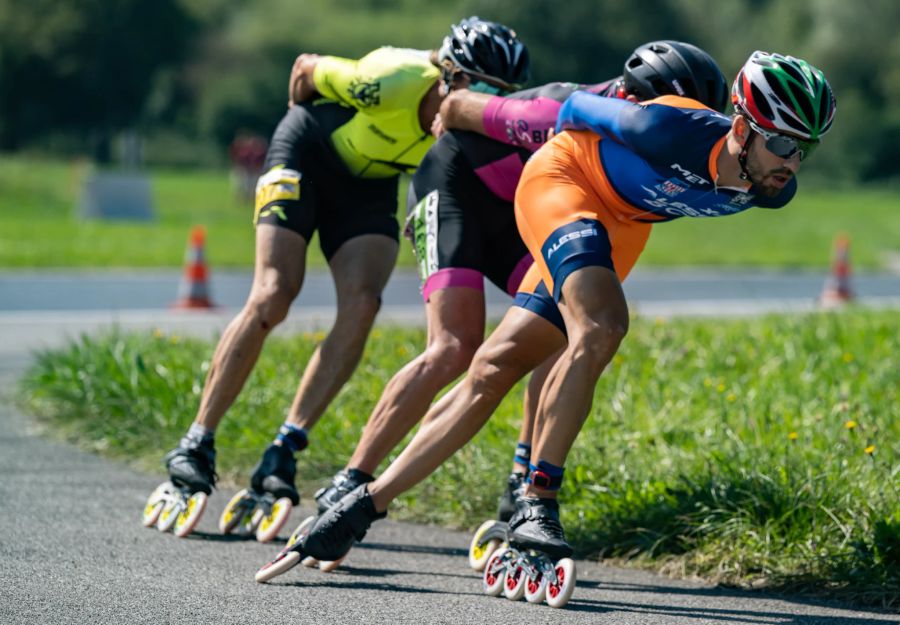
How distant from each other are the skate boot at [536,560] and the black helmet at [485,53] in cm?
183

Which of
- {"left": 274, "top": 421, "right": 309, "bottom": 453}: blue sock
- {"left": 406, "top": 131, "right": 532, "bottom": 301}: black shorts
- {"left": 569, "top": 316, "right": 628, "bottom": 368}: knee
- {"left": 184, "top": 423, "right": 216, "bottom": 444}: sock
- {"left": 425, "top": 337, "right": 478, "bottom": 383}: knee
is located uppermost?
{"left": 406, "top": 131, "right": 532, "bottom": 301}: black shorts

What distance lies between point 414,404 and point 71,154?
82.2 metres

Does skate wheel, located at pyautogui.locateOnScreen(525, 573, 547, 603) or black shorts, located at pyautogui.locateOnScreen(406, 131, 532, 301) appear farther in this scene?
black shorts, located at pyautogui.locateOnScreen(406, 131, 532, 301)

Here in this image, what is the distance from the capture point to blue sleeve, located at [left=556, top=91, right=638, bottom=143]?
4.97 metres

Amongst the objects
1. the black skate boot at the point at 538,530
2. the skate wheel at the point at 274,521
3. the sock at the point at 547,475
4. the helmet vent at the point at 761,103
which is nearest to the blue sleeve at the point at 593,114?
the helmet vent at the point at 761,103

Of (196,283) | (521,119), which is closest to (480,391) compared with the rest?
(521,119)

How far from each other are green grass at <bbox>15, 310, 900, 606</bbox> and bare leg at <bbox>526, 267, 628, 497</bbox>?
904 mm

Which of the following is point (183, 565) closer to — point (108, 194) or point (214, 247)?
point (214, 247)

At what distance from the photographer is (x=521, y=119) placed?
5.46 metres

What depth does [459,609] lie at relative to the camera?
16.0ft

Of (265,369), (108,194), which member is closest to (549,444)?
(265,369)

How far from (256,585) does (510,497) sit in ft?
4.07

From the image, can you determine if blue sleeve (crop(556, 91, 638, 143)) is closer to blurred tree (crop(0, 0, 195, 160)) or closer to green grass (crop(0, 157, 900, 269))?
green grass (crop(0, 157, 900, 269))

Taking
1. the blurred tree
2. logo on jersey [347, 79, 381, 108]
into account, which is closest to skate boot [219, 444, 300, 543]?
logo on jersey [347, 79, 381, 108]
